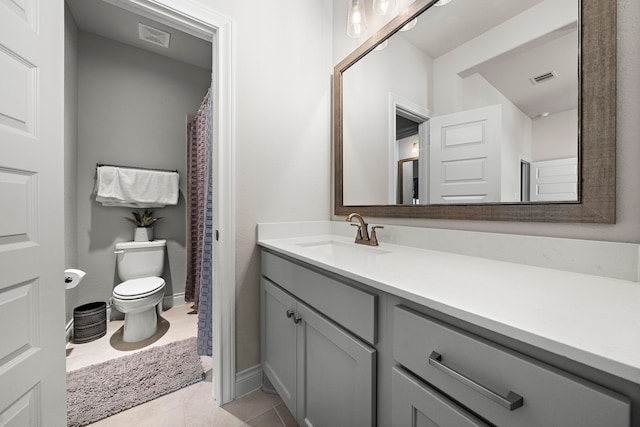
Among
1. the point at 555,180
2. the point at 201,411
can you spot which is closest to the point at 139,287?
the point at 201,411

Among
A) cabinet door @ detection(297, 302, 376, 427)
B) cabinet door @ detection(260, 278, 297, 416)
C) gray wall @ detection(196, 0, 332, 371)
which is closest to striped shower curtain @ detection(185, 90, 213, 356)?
gray wall @ detection(196, 0, 332, 371)

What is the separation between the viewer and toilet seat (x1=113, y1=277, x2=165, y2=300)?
1797 millimetres

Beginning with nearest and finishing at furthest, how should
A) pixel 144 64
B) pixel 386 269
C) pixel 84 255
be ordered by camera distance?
1. pixel 386 269
2. pixel 84 255
3. pixel 144 64

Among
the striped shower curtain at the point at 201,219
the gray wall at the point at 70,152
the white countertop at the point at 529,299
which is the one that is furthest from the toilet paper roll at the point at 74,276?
the white countertop at the point at 529,299

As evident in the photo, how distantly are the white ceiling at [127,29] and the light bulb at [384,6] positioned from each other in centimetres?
158

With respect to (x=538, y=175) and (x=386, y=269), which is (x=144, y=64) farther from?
(x=538, y=175)

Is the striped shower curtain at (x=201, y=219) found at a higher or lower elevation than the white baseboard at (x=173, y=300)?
higher

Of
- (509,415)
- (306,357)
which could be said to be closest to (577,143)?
(509,415)

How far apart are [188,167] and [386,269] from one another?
2.41 meters

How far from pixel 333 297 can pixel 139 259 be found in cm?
221

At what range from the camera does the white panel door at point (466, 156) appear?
0.97 metres

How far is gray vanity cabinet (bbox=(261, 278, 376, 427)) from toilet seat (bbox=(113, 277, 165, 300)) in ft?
3.61

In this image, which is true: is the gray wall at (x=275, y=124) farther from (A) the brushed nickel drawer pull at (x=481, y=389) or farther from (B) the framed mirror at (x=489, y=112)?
(A) the brushed nickel drawer pull at (x=481, y=389)

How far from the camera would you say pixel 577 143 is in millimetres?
763
